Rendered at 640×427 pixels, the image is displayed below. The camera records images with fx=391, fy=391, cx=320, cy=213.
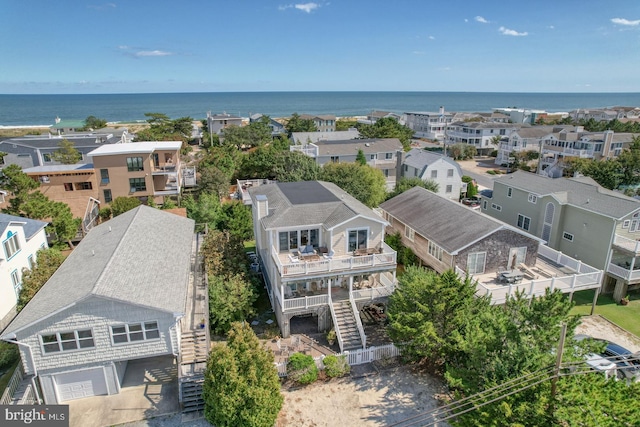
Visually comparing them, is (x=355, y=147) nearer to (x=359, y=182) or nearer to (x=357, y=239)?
(x=359, y=182)

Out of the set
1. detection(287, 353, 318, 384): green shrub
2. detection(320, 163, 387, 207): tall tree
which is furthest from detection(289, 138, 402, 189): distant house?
detection(287, 353, 318, 384): green shrub

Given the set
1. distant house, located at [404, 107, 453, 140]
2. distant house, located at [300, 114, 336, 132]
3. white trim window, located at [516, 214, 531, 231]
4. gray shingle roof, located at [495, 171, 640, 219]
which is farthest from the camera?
distant house, located at [404, 107, 453, 140]

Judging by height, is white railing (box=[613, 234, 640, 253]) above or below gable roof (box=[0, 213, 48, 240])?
below

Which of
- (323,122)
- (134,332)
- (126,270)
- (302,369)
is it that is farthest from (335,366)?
(323,122)

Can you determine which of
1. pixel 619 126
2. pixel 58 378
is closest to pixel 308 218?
pixel 58 378

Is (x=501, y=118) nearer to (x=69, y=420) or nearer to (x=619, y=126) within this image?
(x=619, y=126)

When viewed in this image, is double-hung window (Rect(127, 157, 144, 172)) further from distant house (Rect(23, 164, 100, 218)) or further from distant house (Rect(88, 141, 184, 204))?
distant house (Rect(23, 164, 100, 218))

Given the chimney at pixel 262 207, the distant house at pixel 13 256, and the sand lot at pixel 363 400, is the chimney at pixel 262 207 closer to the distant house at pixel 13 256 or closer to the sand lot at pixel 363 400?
the sand lot at pixel 363 400
